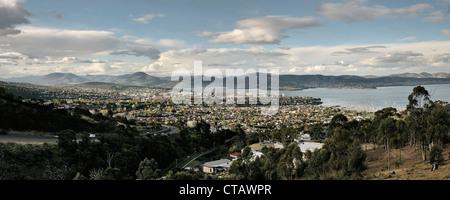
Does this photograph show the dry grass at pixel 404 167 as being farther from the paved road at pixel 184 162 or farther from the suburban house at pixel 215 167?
the paved road at pixel 184 162

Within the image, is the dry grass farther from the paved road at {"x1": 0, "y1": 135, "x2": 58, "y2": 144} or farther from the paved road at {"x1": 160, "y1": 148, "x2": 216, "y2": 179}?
the paved road at {"x1": 0, "y1": 135, "x2": 58, "y2": 144}

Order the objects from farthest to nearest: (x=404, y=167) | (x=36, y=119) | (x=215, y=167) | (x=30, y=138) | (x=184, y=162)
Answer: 1. (x=36, y=119)
2. (x=184, y=162)
3. (x=215, y=167)
4. (x=30, y=138)
5. (x=404, y=167)

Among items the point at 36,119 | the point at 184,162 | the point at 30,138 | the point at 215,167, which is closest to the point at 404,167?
the point at 215,167

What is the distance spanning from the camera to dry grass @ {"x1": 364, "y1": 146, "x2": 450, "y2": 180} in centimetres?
1374

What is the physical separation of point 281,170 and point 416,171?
23.5 feet

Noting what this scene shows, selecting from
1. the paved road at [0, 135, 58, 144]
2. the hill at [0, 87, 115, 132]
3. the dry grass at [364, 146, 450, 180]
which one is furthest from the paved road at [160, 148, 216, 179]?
the dry grass at [364, 146, 450, 180]

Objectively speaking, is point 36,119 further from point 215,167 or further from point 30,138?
point 215,167

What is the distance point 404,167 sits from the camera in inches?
684

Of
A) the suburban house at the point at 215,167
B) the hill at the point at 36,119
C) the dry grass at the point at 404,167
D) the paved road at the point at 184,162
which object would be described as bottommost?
the paved road at the point at 184,162

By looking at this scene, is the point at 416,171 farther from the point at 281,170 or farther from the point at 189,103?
the point at 189,103

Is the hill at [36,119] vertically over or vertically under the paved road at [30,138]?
over

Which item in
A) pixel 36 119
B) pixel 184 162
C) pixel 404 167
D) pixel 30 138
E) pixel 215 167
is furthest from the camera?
pixel 36 119

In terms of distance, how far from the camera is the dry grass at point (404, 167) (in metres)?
13.7

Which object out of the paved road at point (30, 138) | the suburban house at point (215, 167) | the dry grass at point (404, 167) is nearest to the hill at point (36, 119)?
the paved road at point (30, 138)
